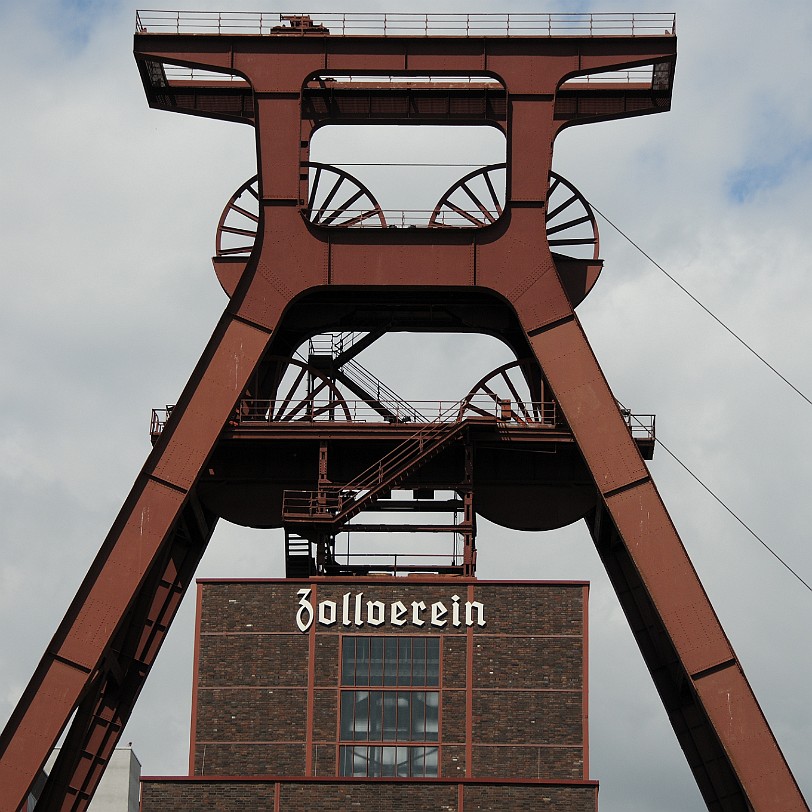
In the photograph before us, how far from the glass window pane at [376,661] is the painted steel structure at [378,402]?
2.96 m

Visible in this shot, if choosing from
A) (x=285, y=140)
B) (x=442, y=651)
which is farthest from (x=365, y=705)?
(x=285, y=140)

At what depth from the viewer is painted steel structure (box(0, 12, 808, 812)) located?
4266cm

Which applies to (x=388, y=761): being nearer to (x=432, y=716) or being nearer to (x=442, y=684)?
(x=432, y=716)

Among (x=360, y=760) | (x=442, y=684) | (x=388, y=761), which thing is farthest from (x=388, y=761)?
(x=442, y=684)

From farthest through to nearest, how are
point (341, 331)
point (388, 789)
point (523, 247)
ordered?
point (341, 331), point (523, 247), point (388, 789)

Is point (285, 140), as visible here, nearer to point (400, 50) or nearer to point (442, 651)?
point (400, 50)

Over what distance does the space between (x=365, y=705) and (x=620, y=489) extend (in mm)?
6826

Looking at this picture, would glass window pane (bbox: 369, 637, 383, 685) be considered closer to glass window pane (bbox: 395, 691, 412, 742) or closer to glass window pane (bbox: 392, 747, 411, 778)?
glass window pane (bbox: 395, 691, 412, 742)

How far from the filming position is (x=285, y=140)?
45.6 meters

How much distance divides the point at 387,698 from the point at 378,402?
8.28 m

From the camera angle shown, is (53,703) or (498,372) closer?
(53,703)

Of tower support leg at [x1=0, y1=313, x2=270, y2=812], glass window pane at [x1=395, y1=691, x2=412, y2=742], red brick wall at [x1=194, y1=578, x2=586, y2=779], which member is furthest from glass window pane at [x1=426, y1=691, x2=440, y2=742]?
tower support leg at [x1=0, y1=313, x2=270, y2=812]

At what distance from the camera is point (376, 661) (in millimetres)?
42406

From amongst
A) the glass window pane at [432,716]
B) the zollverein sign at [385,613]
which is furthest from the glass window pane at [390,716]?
the zollverein sign at [385,613]
